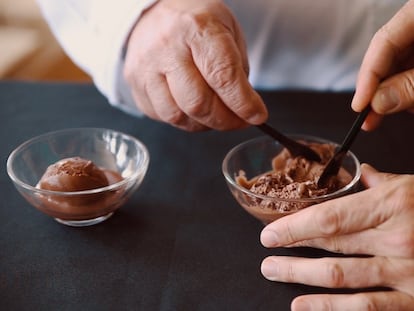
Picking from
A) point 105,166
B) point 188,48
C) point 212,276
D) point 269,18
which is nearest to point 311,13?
point 269,18

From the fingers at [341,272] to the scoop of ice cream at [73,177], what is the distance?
0.92ft

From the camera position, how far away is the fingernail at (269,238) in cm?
61

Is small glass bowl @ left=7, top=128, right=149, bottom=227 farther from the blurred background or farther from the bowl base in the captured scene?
the blurred background

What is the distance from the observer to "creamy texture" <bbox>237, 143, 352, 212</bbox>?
67 centimetres

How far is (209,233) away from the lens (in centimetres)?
69

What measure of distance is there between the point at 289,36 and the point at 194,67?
1.44 feet

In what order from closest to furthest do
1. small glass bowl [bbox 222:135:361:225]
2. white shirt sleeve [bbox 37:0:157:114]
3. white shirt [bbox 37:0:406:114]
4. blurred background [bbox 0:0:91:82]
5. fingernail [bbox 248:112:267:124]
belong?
small glass bowl [bbox 222:135:361:225], fingernail [bbox 248:112:267:124], white shirt sleeve [bbox 37:0:157:114], white shirt [bbox 37:0:406:114], blurred background [bbox 0:0:91:82]

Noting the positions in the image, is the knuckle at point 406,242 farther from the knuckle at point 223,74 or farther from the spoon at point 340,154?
the knuckle at point 223,74

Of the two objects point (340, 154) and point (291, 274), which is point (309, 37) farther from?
point (291, 274)

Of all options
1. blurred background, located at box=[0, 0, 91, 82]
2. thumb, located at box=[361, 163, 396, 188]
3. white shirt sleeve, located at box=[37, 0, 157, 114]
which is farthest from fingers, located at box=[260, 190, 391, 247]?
blurred background, located at box=[0, 0, 91, 82]

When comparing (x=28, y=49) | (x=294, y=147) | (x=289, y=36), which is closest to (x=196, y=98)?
(x=294, y=147)

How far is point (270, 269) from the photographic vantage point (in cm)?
60

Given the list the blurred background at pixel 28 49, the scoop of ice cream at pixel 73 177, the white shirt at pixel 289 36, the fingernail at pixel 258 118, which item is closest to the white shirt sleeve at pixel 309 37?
the white shirt at pixel 289 36

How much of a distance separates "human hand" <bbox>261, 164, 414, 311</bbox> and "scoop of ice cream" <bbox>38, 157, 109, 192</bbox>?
0.27 m
